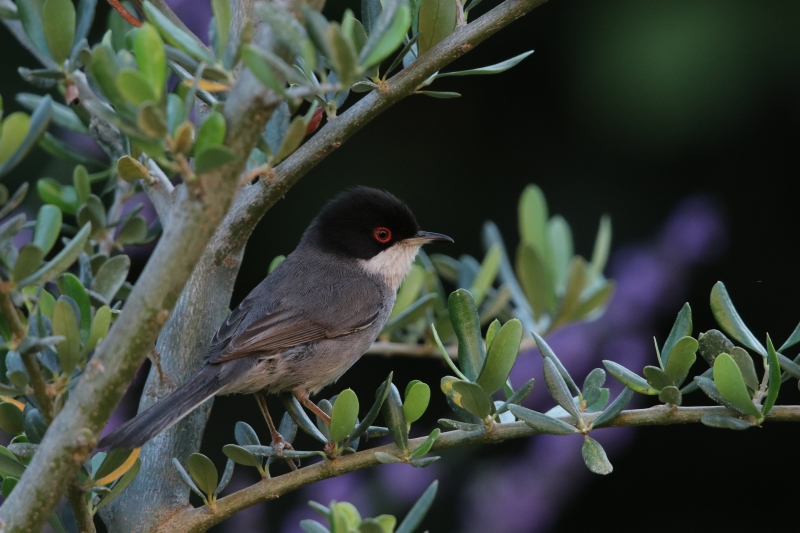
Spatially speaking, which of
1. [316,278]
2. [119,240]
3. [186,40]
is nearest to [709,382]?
[186,40]

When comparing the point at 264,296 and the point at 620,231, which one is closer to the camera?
the point at 264,296

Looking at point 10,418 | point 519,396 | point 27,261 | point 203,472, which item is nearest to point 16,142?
point 27,261

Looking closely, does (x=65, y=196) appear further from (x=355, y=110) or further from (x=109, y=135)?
(x=355, y=110)

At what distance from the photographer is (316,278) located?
383 centimetres

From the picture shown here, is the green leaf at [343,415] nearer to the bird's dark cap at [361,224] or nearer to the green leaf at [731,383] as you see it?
the green leaf at [731,383]

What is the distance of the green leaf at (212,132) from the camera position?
47.7 inches

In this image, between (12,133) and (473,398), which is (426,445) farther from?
(12,133)

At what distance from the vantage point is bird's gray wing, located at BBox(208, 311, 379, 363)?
3.10m

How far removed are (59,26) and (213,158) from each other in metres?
0.83

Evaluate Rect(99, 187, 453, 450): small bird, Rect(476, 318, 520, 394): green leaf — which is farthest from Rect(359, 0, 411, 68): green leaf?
Rect(99, 187, 453, 450): small bird

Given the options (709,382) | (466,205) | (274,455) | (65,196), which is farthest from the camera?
(466,205)

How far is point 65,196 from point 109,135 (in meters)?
0.26

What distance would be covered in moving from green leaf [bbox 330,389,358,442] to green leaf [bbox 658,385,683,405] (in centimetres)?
58

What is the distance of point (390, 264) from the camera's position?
4.12m
